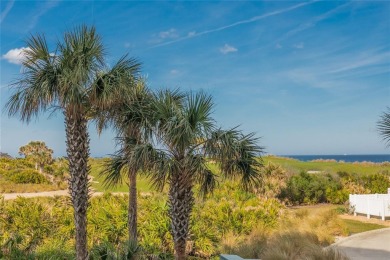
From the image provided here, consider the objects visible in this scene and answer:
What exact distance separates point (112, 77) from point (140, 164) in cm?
194

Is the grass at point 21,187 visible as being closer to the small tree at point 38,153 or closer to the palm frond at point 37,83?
the small tree at point 38,153

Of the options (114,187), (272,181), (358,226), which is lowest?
(358,226)

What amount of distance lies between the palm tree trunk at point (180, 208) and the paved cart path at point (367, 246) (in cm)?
470

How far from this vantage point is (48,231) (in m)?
13.2

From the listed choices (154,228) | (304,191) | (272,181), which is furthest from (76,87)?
(304,191)

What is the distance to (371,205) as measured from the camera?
61.6 feet

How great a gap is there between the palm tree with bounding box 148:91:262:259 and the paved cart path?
4.46 m

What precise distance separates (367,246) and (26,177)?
24.8 metres

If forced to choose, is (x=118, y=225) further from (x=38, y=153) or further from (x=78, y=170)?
(x=38, y=153)

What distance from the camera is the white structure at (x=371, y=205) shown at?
59.8ft

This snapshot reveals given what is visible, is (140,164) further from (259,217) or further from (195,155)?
(259,217)

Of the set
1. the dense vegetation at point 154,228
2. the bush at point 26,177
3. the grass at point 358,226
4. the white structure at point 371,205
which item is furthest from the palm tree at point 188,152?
the bush at point 26,177

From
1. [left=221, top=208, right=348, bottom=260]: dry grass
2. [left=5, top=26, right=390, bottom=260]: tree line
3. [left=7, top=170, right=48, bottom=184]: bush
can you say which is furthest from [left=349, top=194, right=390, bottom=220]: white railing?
[left=7, top=170, right=48, bottom=184]: bush

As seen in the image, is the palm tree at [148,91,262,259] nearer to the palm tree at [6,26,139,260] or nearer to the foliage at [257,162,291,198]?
the palm tree at [6,26,139,260]
